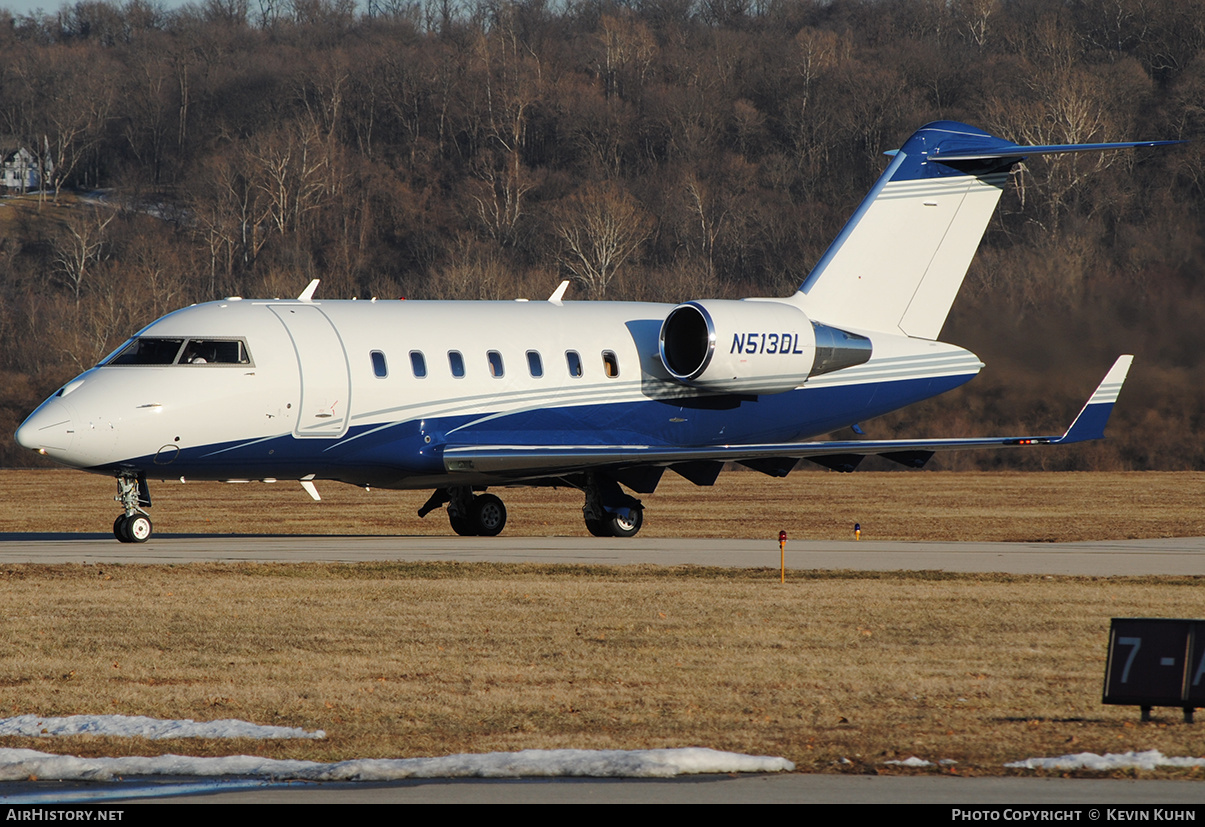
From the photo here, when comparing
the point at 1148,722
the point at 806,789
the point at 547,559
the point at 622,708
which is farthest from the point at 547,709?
the point at 547,559

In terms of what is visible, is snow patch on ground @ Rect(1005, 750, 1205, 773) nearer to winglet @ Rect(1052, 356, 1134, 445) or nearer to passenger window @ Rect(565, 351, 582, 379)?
winglet @ Rect(1052, 356, 1134, 445)

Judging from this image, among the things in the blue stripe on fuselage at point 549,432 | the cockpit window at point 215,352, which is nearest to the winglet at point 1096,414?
the blue stripe on fuselage at point 549,432

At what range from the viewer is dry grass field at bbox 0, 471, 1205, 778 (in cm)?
1057

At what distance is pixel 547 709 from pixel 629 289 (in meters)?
80.1

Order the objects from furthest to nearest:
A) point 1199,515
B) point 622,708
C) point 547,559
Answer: point 1199,515
point 547,559
point 622,708

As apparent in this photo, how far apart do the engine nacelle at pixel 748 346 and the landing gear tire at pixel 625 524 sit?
2.60m

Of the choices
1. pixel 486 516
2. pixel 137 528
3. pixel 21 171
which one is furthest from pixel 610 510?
pixel 21 171

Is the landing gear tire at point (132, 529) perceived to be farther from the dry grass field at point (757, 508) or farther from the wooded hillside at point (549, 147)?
the wooded hillside at point (549, 147)

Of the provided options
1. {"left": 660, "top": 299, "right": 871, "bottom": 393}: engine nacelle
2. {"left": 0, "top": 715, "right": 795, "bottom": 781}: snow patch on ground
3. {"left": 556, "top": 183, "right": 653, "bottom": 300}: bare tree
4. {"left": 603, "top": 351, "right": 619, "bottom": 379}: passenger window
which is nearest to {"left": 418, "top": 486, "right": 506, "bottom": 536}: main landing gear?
{"left": 603, "top": 351, "right": 619, "bottom": 379}: passenger window

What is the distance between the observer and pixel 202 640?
15.0 m

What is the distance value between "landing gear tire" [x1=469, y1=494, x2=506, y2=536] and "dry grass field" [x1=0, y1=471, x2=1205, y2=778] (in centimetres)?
841

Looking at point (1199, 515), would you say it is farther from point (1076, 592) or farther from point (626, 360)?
point (1076, 592)

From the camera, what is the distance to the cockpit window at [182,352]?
24844 millimetres

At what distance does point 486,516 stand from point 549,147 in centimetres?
9371
